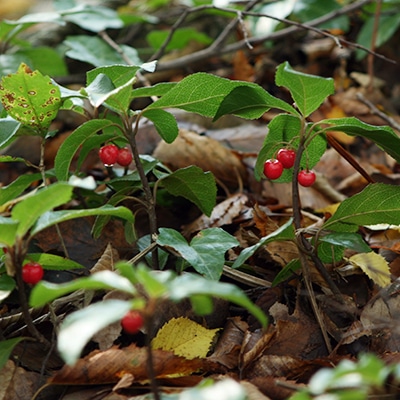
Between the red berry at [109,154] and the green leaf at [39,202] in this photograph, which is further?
the red berry at [109,154]

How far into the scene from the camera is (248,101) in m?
1.32

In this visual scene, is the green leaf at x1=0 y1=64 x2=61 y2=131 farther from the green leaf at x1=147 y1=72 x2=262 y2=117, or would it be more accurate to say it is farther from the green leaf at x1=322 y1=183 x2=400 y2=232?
the green leaf at x1=322 y1=183 x2=400 y2=232

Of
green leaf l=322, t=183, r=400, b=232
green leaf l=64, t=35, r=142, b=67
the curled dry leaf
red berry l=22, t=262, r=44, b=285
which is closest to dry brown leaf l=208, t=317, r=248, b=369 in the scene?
green leaf l=322, t=183, r=400, b=232

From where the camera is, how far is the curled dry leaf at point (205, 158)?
212 centimetres

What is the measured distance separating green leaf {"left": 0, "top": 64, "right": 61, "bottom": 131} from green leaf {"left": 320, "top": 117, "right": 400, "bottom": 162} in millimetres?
604

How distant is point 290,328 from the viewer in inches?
53.1

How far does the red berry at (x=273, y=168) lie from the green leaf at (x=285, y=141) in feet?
0.19

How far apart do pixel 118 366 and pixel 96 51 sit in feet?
5.64

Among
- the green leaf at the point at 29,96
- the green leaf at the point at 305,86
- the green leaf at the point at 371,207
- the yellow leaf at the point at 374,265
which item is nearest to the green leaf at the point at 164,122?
the green leaf at the point at 29,96

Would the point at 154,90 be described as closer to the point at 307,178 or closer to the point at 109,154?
the point at 109,154

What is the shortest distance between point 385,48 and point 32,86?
8.32 ft

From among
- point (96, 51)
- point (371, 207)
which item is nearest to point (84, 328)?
point (371, 207)

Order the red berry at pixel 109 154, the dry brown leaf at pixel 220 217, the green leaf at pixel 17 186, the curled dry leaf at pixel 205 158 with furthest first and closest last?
the curled dry leaf at pixel 205 158 < the dry brown leaf at pixel 220 217 < the green leaf at pixel 17 186 < the red berry at pixel 109 154

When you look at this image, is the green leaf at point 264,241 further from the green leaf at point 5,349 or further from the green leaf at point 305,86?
the green leaf at point 5,349
